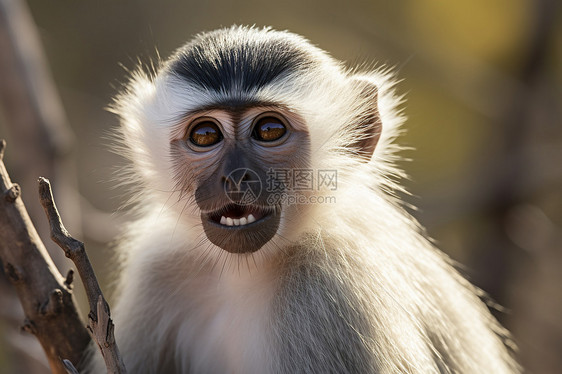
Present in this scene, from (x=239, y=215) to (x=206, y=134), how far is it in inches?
17.4

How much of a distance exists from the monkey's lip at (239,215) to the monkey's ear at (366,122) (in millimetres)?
666

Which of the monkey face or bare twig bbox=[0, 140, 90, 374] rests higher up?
the monkey face

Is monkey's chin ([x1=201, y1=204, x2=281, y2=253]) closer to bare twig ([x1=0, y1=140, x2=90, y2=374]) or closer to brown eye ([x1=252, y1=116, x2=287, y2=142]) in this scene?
brown eye ([x1=252, y1=116, x2=287, y2=142])

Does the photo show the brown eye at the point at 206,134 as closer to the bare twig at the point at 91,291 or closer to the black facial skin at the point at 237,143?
the black facial skin at the point at 237,143

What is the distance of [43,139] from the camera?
4629 mm

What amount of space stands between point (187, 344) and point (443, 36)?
534 cm

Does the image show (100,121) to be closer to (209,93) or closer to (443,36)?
(443,36)

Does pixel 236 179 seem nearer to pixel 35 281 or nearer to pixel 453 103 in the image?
pixel 35 281

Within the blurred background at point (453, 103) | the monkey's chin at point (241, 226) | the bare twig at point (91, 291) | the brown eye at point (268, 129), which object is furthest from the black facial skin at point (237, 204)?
the blurred background at point (453, 103)

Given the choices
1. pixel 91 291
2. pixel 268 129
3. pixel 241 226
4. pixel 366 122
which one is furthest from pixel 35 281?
pixel 366 122

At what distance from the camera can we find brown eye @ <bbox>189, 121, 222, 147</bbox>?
3145 millimetres

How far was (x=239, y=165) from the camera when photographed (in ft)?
9.46

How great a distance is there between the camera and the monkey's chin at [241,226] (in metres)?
2.94

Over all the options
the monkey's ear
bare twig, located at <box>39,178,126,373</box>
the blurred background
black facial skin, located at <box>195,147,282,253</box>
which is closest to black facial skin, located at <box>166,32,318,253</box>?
black facial skin, located at <box>195,147,282,253</box>
